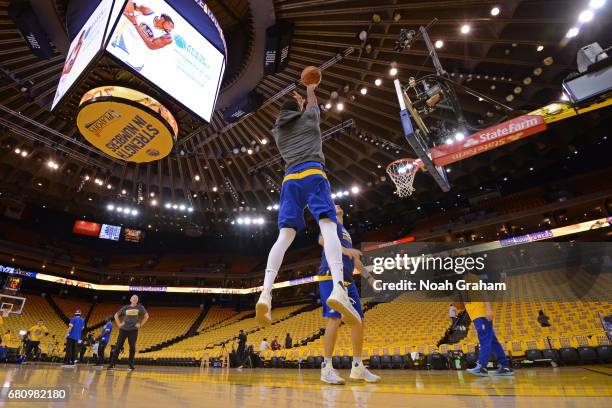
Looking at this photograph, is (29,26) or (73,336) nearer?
(73,336)

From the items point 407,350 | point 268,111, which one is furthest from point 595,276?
point 268,111

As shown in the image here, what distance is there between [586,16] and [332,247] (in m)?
10.0

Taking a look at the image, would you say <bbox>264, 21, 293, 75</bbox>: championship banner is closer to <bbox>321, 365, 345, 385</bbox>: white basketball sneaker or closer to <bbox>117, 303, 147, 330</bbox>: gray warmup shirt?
<bbox>117, 303, 147, 330</bbox>: gray warmup shirt

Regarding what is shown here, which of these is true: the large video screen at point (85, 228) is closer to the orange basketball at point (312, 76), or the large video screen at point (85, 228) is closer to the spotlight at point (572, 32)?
the orange basketball at point (312, 76)

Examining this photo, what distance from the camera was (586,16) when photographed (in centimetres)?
806

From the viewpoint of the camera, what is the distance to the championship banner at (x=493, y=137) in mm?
7395

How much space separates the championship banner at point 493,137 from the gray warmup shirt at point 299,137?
6.53 metres

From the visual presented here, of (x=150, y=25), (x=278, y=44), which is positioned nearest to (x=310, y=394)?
(x=150, y=25)

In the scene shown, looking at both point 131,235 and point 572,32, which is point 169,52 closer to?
point 572,32

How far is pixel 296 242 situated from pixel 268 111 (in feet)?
57.4

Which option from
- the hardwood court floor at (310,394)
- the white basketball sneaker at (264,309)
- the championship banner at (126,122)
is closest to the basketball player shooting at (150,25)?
the championship banner at (126,122)

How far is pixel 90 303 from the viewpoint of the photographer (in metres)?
26.3

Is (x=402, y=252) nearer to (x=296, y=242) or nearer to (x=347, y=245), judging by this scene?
(x=296, y=242)

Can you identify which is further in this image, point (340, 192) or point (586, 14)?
point (340, 192)
